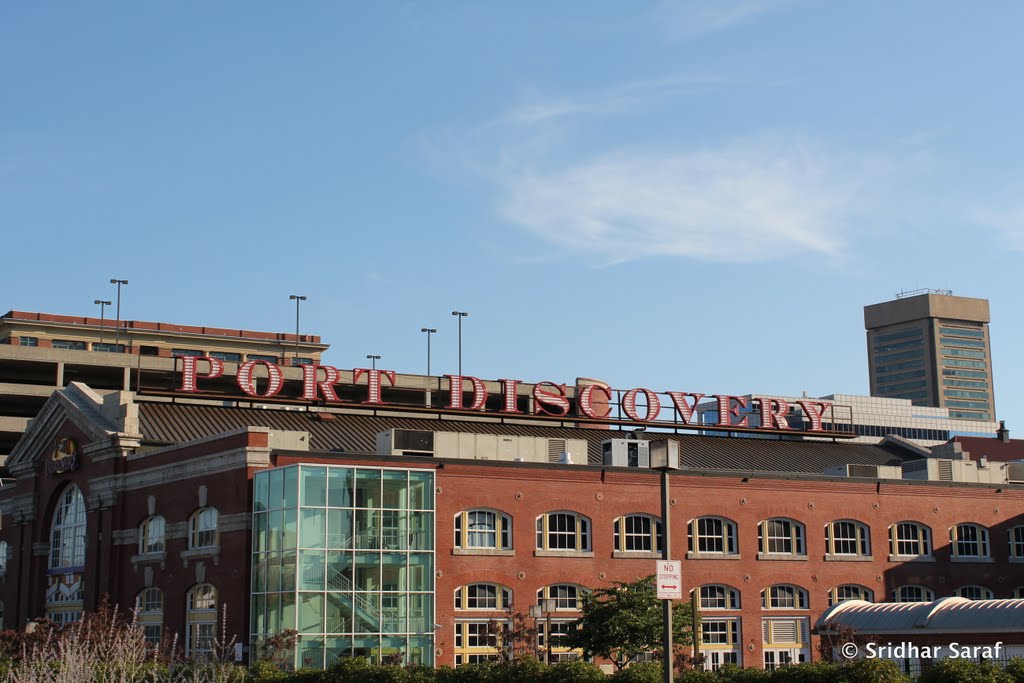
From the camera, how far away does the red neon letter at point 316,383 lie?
253ft

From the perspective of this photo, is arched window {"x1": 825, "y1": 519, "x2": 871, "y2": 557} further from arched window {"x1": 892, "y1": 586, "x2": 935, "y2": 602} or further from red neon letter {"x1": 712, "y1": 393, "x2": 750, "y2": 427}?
red neon letter {"x1": 712, "y1": 393, "x2": 750, "y2": 427}

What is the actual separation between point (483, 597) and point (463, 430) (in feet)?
59.4

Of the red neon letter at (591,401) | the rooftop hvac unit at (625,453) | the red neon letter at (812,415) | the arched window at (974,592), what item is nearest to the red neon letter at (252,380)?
the red neon letter at (591,401)

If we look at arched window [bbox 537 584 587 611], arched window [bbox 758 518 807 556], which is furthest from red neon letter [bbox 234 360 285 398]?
arched window [bbox 758 518 807 556]

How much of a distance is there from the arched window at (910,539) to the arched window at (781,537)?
5789 mm

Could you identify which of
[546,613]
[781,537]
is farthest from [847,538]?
[546,613]

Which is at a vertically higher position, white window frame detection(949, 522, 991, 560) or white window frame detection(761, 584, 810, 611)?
white window frame detection(949, 522, 991, 560)

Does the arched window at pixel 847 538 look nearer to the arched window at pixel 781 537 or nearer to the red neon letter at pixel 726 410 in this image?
the arched window at pixel 781 537

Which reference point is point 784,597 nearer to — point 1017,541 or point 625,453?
point 625,453

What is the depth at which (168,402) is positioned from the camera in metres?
76.8

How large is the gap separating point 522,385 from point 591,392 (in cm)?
3153

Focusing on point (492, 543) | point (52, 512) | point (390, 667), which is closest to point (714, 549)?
point (492, 543)

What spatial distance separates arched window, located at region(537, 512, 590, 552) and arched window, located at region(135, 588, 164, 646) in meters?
18.7

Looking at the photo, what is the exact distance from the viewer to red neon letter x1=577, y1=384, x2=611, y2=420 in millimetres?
84312
